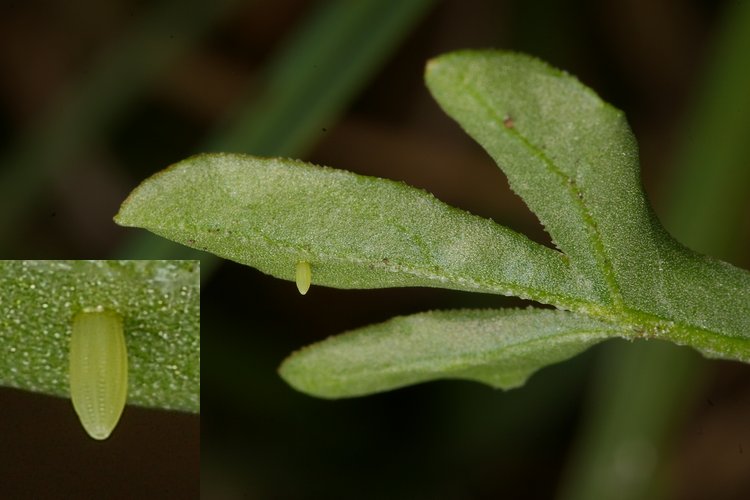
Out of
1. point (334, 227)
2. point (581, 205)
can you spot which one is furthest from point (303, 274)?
point (581, 205)

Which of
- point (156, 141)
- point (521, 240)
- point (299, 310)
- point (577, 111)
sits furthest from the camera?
point (156, 141)

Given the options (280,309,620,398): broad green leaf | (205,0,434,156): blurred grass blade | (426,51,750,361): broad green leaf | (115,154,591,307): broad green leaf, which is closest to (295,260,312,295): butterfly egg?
(115,154,591,307): broad green leaf

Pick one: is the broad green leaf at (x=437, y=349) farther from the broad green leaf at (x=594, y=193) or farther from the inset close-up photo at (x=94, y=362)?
the inset close-up photo at (x=94, y=362)

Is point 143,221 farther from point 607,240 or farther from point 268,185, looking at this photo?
point 607,240

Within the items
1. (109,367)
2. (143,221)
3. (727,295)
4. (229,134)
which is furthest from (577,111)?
(229,134)

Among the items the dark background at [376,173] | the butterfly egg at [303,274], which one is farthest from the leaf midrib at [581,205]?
the dark background at [376,173]

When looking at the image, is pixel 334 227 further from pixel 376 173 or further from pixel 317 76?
pixel 376 173
